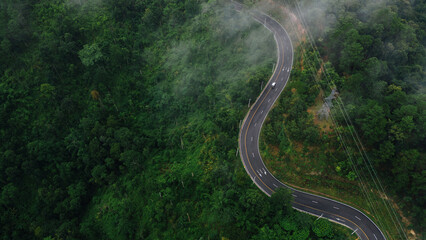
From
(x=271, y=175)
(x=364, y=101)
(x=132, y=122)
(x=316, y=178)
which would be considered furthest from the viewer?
(x=132, y=122)

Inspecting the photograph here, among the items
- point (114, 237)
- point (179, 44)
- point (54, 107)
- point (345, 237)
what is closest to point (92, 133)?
point (54, 107)

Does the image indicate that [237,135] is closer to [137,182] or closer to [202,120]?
[202,120]

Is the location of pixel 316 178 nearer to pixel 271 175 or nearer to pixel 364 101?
pixel 271 175

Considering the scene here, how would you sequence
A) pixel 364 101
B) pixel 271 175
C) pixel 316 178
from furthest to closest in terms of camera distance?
pixel 271 175 → pixel 364 101 → pixel 316 178

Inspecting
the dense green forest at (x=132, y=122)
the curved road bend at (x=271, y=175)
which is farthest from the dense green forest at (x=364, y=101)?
the dense green forest at (x=132, y=122)

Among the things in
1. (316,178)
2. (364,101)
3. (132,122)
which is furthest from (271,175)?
(132,122)

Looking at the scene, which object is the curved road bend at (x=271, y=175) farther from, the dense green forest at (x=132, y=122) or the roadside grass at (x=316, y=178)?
the dense green forest at (x=132, y=122)

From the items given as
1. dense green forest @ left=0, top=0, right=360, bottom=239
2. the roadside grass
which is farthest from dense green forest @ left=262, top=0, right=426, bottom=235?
dense green forest @ left=0, top=0, right=360, bottom=239
